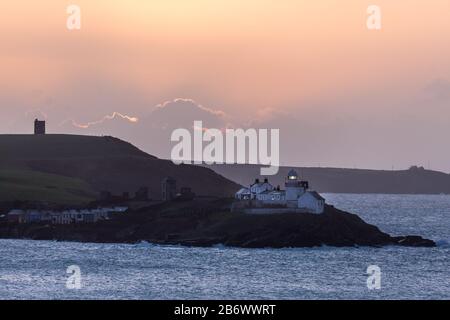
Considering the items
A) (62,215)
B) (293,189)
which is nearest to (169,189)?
(62,215)

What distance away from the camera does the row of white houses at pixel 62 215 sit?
155 m

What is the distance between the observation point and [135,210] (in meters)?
152

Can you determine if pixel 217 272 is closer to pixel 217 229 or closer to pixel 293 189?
pixel 217 229

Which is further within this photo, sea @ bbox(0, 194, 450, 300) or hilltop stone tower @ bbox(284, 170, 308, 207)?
hilltop stone tower @ bbox(284, 170, 308, 207)

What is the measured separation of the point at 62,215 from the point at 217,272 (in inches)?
2534

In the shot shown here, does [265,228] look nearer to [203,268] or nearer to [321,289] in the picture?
[203,268]

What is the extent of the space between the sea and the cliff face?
10.1ft

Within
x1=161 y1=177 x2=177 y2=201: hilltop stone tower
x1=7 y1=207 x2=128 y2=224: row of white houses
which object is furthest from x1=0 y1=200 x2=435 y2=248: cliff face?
x1=161 y1=177 x2=177 y2=201: hilltop stone tower

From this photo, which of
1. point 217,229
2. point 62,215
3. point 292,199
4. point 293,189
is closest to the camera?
point 217,229

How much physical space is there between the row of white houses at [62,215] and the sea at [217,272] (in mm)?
17479

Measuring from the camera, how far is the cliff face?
131m

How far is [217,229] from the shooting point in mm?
135250

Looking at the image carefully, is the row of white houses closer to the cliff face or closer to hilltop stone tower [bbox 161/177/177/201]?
the cliff face

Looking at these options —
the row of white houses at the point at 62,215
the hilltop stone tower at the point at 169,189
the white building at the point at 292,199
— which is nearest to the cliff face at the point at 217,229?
the white building at the point at 292,199
